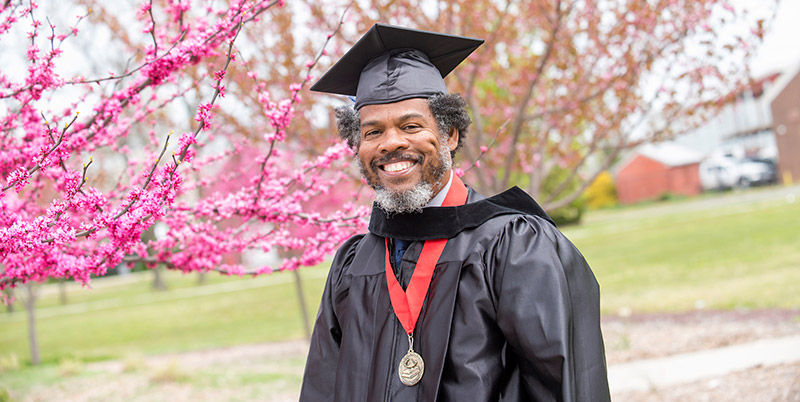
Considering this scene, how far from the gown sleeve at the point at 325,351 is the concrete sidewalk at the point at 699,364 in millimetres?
3355

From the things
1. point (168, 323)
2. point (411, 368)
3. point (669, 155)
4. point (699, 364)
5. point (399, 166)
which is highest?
point (669, 155)

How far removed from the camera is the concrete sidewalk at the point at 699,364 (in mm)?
4844

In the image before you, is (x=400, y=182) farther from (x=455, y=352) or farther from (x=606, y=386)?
(x=606, y=386)

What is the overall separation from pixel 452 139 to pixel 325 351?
0.85 m

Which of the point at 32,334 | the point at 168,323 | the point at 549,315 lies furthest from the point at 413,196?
the point at 168,323

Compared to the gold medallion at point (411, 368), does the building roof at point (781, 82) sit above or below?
above

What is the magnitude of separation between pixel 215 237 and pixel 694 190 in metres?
36.8

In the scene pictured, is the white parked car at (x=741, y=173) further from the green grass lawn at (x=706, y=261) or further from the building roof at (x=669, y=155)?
the green grass lawn at (x=706, y=261)

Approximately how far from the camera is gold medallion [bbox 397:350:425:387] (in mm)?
1842

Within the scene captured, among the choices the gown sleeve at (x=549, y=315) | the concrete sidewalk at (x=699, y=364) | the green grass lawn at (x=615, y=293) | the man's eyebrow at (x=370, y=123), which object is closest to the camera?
the gown sleeve at (x=549, y=315)

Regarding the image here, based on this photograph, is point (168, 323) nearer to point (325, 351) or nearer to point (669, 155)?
point (325, 351)

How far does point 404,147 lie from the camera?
2045 millimetres

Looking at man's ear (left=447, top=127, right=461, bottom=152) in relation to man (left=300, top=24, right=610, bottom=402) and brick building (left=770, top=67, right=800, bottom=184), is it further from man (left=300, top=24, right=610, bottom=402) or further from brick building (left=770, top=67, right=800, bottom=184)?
brick building (left=770, top=67, right=800, bottom=184)

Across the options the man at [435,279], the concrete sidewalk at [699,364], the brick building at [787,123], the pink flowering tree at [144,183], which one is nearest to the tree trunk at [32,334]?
the pink flowering tree at [144,183]
